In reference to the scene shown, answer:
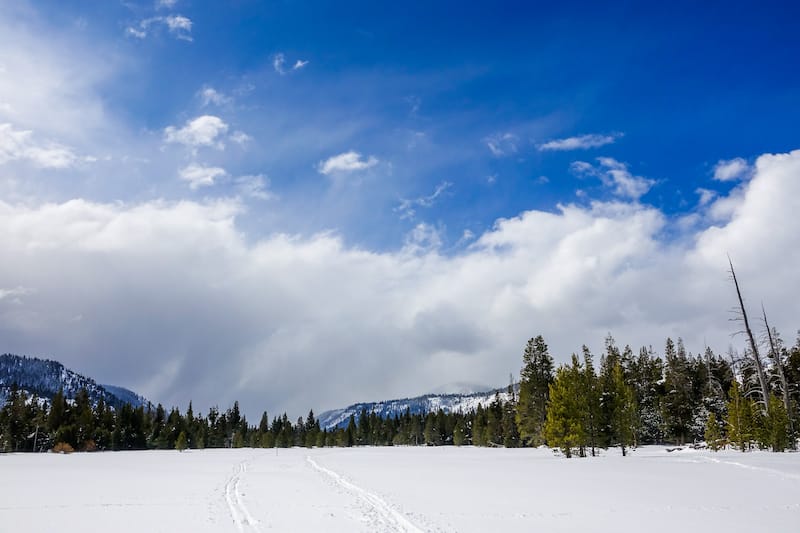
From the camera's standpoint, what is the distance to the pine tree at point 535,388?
66688 mm

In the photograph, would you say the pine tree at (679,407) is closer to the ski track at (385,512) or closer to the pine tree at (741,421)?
A: the pine tree at (741,421)

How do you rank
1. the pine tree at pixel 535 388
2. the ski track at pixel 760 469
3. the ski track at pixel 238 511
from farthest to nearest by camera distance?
1. the pine tree at pixel 535 388
2. the ski track at pixel 760 469
3. the ski track at pixel 238 511

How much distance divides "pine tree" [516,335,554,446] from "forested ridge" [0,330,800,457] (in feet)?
0.44

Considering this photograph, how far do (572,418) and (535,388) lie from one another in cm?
1674

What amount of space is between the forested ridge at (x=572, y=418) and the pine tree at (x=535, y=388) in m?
0.13

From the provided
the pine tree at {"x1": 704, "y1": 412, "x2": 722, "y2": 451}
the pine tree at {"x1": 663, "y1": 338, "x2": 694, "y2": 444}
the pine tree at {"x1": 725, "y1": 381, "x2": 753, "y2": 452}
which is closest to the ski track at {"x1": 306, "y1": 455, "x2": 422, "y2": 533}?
the pine tree at {"x1": 725, "y1": 381, "x2": 753, "y2": 452}

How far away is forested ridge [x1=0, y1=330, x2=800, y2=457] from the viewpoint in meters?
50.4

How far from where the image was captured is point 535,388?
67188mm

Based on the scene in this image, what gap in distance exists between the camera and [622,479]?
28.0 meters

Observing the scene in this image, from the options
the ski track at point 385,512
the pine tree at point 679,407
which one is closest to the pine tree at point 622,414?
the pine tree at point 679,407

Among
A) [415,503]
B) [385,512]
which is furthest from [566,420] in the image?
[385,512]

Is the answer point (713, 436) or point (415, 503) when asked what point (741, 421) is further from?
point (415, 503)

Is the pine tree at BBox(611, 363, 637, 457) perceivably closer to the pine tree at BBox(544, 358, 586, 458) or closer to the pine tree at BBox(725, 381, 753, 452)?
the pine tree at BBox(544, 358, 586, 458)

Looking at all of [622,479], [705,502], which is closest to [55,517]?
[705,502]
